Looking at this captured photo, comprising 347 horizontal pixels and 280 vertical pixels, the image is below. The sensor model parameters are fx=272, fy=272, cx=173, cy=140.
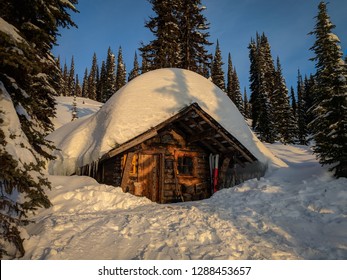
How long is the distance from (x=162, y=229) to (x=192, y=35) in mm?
23611

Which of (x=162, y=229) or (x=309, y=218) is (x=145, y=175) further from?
(x=309, y=218)

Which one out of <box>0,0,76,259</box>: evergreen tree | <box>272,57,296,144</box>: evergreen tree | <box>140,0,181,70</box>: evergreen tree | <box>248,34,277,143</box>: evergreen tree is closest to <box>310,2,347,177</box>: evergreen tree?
<box>0,0,76,259</box>: evergreen tree

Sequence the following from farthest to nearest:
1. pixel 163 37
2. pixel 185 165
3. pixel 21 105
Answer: pixel 163 37, pixel 185 165, pixel 21 105

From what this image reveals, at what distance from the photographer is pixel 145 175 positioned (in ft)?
42.3

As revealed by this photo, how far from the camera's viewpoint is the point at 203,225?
275 inches

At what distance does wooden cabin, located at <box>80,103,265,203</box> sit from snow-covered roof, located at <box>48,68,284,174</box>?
68cm

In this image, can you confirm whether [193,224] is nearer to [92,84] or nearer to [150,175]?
[150,175]

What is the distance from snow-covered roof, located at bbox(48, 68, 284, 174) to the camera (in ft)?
40.9

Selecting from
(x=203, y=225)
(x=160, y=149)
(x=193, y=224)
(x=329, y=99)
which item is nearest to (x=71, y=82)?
(x=160, y=149)

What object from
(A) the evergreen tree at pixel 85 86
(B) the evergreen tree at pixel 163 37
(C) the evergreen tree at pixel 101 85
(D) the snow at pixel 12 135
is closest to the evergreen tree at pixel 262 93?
(B) the evergreen tree at pixel 163 37

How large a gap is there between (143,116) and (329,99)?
8.24 m

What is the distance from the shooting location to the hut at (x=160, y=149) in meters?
12.0

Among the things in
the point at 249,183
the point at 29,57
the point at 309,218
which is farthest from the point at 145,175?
the point at 29,57

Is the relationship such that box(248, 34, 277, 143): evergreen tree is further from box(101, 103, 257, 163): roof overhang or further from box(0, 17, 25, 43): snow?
box(0, 17, 25, 43): snow
